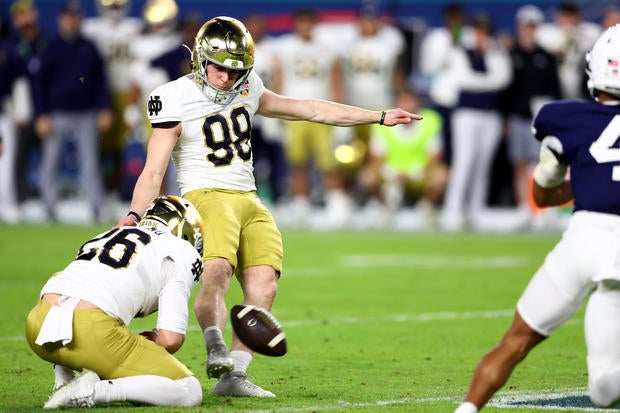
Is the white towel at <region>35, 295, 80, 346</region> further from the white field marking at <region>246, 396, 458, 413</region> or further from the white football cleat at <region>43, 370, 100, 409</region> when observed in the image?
the white field marking at <region>246, 396, 458, 413</region>

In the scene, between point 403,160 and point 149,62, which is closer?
point 149,62

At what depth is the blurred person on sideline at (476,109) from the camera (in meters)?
15.4

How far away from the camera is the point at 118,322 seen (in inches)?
205

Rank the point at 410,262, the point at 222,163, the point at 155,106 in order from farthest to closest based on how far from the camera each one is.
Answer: the point at 410,262 < the point at 222,163 < the point at 155,106

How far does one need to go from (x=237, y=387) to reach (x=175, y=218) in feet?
2.60

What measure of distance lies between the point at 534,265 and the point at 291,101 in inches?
236

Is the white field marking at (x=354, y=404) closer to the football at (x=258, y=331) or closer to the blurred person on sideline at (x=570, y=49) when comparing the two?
→ the football at (x=258, y=331)

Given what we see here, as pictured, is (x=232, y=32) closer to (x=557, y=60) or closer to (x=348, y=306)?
(x=348, y=306)

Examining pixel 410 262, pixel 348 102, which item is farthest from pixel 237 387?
pixel 348 102

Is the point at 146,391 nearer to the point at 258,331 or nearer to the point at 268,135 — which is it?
the point at 258,331

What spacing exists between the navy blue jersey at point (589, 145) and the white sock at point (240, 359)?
178 centimetres

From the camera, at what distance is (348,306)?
30.5ft

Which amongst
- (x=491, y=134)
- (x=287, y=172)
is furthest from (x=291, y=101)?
(x=287, y=172)

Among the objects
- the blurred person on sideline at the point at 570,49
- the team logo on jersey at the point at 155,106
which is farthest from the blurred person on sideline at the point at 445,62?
the team logo on jersey at the point at 155,106
